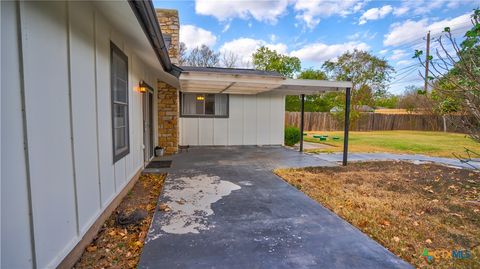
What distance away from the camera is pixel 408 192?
4.50m

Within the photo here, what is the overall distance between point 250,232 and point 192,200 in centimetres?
130

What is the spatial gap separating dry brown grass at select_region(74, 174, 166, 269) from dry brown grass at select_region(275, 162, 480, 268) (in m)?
2.54

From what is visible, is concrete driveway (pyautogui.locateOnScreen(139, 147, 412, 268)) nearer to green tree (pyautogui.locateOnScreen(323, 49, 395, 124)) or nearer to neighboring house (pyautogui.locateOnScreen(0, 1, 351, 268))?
neighboring house (pyautogui.locateOnScreen(0, 1, 351, 268))

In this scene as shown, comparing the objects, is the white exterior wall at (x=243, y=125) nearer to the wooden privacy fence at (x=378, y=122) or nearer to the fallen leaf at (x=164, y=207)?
the fallen leaf at (x=164, y=207)

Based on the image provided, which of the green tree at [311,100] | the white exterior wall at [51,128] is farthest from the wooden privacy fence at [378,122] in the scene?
the white exterior wall at [51,128]

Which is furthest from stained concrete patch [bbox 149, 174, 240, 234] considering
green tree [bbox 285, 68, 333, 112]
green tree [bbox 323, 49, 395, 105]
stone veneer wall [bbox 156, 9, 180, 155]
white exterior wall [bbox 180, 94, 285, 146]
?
green tree [bbox 285, 68, 333, 112]

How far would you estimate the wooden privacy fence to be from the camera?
20.1 m

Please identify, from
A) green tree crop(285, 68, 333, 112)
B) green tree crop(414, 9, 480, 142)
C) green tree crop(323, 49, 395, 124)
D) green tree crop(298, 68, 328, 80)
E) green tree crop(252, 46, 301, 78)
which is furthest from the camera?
green tree crop(252, 46, 301, 78)

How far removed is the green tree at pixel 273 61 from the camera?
768 inches

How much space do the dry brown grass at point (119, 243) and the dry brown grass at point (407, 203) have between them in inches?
99.9

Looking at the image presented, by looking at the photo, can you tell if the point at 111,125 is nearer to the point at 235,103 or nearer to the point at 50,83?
the point at 50,83

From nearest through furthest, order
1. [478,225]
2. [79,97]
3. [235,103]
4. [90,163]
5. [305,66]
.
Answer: [79,97]
[90,163]
[478,225]
[235,103]
[305,66]

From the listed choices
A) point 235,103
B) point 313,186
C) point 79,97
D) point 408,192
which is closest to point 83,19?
point 79,97

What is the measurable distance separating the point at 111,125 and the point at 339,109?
13.9 m
